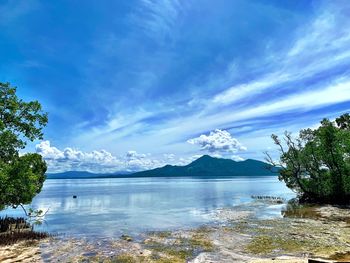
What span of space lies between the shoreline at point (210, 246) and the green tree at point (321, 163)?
80.9 feet

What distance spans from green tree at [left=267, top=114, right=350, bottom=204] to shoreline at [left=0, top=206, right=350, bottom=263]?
24.7 metres

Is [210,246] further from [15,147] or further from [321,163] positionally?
[321,163]

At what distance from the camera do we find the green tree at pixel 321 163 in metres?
59.1

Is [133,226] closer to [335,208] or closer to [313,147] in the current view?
[335,208]

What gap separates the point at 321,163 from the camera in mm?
66000

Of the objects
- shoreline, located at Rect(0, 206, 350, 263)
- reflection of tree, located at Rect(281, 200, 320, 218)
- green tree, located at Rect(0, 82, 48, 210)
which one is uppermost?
green tree, located at Rect(0, 82, 48, 210)

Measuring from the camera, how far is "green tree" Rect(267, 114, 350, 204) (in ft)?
194

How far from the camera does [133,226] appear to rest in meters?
42.8

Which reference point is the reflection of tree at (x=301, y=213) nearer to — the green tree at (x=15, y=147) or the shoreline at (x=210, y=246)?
the shoreline at (x=210, y=246)

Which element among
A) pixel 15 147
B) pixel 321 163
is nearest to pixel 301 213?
pixel 321 163

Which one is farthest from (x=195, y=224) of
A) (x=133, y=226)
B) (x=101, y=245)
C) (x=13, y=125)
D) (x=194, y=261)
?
(x=13, y=125)

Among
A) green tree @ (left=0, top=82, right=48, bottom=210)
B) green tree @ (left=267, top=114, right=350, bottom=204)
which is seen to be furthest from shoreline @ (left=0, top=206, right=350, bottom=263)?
green tree @ (left=267, top=114, right=350, bottom=204)

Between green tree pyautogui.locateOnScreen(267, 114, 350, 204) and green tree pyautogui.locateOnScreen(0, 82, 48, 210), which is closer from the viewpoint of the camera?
green tree pyautogui.locateOnScreen(0, 82, 48, 210)

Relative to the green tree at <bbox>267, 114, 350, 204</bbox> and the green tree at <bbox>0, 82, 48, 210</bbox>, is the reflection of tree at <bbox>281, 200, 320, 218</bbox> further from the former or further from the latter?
the green tree at <bbox>0, 82, 48, 210</bbox>
